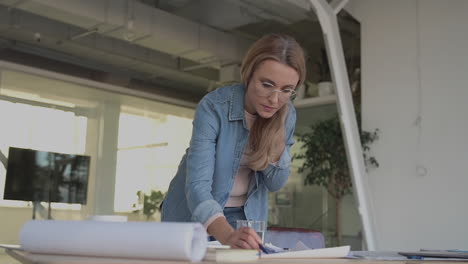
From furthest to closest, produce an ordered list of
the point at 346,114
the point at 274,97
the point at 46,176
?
the point at 46,176, the point at 346,114, the point at 274,97

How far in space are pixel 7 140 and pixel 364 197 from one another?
3917 mm

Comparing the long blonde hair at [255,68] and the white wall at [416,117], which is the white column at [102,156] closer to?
the white wall at [416,117]

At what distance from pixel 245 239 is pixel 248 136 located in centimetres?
62

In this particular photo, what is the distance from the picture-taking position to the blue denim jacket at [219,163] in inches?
53.9

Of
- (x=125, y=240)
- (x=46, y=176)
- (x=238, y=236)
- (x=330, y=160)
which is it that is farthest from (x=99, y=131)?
(x=125, y=240)

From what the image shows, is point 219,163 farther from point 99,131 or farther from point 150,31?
point 99,131

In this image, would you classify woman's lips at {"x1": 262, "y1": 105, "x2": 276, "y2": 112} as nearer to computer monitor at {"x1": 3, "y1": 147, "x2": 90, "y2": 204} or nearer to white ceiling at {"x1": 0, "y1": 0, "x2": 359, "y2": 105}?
white ceiling at {"x1": 0, "y1": 0, "x2": 359, "y2": 105}

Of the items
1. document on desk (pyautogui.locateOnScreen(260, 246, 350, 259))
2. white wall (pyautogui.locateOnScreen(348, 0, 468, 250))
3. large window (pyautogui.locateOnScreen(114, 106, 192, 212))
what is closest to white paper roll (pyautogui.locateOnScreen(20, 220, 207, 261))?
document on desk (pyautogui.locateOnScreen(260, 246, 350, 259))

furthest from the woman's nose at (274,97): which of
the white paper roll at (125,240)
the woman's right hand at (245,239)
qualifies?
the white paper roll at (125,240)

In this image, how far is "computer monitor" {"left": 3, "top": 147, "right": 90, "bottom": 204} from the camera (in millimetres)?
5969

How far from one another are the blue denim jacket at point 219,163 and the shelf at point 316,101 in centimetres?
467

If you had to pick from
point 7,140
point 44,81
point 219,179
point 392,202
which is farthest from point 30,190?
point 219,179

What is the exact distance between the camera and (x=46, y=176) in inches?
248

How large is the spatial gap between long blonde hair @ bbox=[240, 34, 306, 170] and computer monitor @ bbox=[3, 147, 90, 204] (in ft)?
16.6
